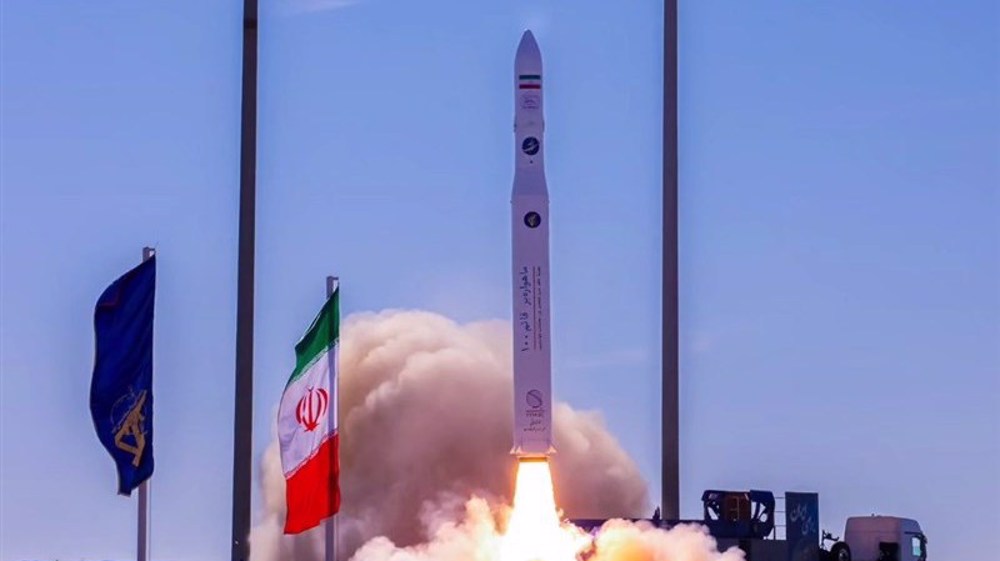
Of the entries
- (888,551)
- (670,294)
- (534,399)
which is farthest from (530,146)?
(888,551)

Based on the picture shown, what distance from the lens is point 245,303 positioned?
49.8 meters

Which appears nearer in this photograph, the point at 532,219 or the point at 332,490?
the point at 332,490

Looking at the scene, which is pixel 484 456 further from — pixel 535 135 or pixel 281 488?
pixel 535 135

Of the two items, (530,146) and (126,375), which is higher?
(530,146)

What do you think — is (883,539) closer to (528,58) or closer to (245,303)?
(528,58)

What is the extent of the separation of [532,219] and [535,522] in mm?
6135

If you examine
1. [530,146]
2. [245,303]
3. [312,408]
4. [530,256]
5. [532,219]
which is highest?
[530,146]

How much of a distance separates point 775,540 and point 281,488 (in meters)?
14.7

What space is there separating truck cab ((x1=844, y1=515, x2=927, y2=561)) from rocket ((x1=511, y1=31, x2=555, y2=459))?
30.9ft

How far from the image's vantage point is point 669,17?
181ft

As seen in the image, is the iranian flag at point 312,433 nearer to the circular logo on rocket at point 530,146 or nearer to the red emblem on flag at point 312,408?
the red emblem on flag at point 312,408

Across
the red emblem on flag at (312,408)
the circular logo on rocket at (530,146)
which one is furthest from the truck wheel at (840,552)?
the red emblem on flag at (312,408)

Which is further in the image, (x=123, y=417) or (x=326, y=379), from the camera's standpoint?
(x=326, y=379)

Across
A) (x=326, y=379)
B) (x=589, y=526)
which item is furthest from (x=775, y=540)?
(x=326, y=379)
